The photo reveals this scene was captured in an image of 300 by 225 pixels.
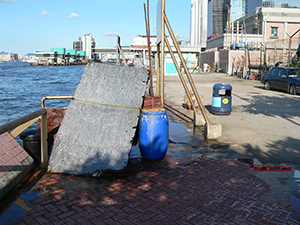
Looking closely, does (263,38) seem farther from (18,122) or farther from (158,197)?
(18,122)

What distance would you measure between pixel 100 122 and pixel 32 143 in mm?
1478

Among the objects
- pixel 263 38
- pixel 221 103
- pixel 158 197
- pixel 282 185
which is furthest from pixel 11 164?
pixel 263 38

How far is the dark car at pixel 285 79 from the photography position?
18.2m

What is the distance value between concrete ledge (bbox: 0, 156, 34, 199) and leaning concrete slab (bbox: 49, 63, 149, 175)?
39 centimetres

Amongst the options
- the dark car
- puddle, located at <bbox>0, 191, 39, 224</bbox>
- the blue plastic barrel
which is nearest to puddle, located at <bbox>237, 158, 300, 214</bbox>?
the blue plastic barrel

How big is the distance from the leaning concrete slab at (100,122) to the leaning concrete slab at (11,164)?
45cm

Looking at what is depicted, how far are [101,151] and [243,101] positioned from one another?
38.5ft

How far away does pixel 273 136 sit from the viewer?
8.56 m

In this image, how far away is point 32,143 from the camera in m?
6.09

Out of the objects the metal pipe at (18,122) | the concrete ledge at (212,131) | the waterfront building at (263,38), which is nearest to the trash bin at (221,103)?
the concrete ledge at (212,131)

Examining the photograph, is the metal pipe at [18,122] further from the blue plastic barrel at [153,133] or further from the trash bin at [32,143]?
the blue plastic barrel at [153,133]

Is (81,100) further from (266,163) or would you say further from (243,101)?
(243,101)

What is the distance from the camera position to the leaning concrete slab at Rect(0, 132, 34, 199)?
4701 millimetres

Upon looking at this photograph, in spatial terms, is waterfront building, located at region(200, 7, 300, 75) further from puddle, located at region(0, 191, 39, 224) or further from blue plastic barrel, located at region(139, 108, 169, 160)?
puddle, located at region(0, 191, 39, 224)
